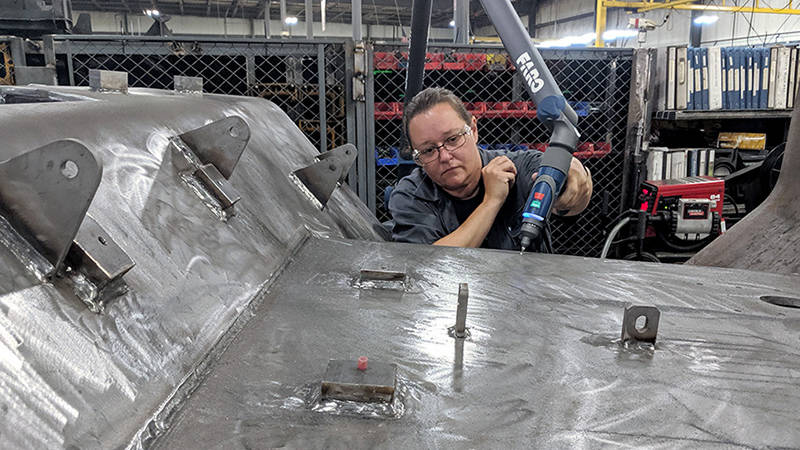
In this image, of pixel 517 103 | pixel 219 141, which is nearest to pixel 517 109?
pixel 517 103

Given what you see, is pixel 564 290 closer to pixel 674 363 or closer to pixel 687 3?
pixel 674 363

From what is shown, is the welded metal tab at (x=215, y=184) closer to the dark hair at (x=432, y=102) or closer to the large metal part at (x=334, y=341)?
the large metal part at (x=334, y=341)

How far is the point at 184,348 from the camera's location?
66 cm

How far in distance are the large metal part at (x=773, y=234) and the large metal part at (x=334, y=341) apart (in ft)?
1.68

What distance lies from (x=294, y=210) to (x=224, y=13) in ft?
57.7

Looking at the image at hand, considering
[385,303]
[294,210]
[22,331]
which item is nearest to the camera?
[22,331]

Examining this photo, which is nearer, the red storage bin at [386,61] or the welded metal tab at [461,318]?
the welded metal tab at [461,318]

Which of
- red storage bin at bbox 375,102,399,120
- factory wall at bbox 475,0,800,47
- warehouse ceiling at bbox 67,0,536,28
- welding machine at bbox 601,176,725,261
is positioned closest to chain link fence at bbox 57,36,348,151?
red storage bin at bbox 375,102,399,120

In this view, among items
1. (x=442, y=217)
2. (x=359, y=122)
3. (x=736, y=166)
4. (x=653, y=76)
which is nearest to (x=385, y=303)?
(x=442, y=217)

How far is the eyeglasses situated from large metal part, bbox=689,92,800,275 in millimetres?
903

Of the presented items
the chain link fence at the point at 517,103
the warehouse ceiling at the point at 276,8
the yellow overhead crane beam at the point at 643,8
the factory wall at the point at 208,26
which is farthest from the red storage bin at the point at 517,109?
the factory wall at the point at 208,26

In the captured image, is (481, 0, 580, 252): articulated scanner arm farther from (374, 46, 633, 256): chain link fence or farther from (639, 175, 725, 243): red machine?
(639, 175, 725, 243): red machine

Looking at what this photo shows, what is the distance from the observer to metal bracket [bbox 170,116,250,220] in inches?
39.3

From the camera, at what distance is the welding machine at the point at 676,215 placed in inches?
145
